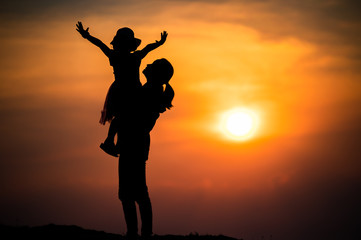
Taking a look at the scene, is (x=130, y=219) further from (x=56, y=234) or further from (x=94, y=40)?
(x=94, y=40)

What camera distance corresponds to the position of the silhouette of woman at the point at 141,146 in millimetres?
8227

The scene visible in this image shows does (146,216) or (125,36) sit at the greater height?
(125,36)

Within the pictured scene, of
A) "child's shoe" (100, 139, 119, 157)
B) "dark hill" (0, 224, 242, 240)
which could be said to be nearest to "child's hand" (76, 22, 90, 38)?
"child's shoe" (100, 139, 119, 157)

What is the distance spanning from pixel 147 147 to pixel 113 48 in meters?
1.78

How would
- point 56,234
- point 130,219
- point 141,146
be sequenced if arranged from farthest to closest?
point 56,234 → point 141,146 → point 130,219

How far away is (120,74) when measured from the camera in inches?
332

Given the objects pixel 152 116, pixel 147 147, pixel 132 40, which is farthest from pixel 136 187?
pixel 132 40

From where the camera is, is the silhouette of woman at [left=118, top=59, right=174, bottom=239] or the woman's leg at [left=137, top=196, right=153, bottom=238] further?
the woman's leg at [left=137, top=196, right=153, bottom=238]

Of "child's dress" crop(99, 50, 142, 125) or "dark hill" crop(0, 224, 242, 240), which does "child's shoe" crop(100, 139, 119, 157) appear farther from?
"dark hill" crop(0, 224, 242, 240)

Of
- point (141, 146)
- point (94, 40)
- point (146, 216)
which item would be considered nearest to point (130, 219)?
point (146, 216)

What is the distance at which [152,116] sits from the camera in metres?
8.59

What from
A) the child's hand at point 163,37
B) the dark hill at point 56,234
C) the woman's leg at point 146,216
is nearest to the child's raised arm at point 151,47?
the child's hand at point 163,37

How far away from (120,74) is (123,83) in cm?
16

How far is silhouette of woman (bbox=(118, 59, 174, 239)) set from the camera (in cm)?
823
